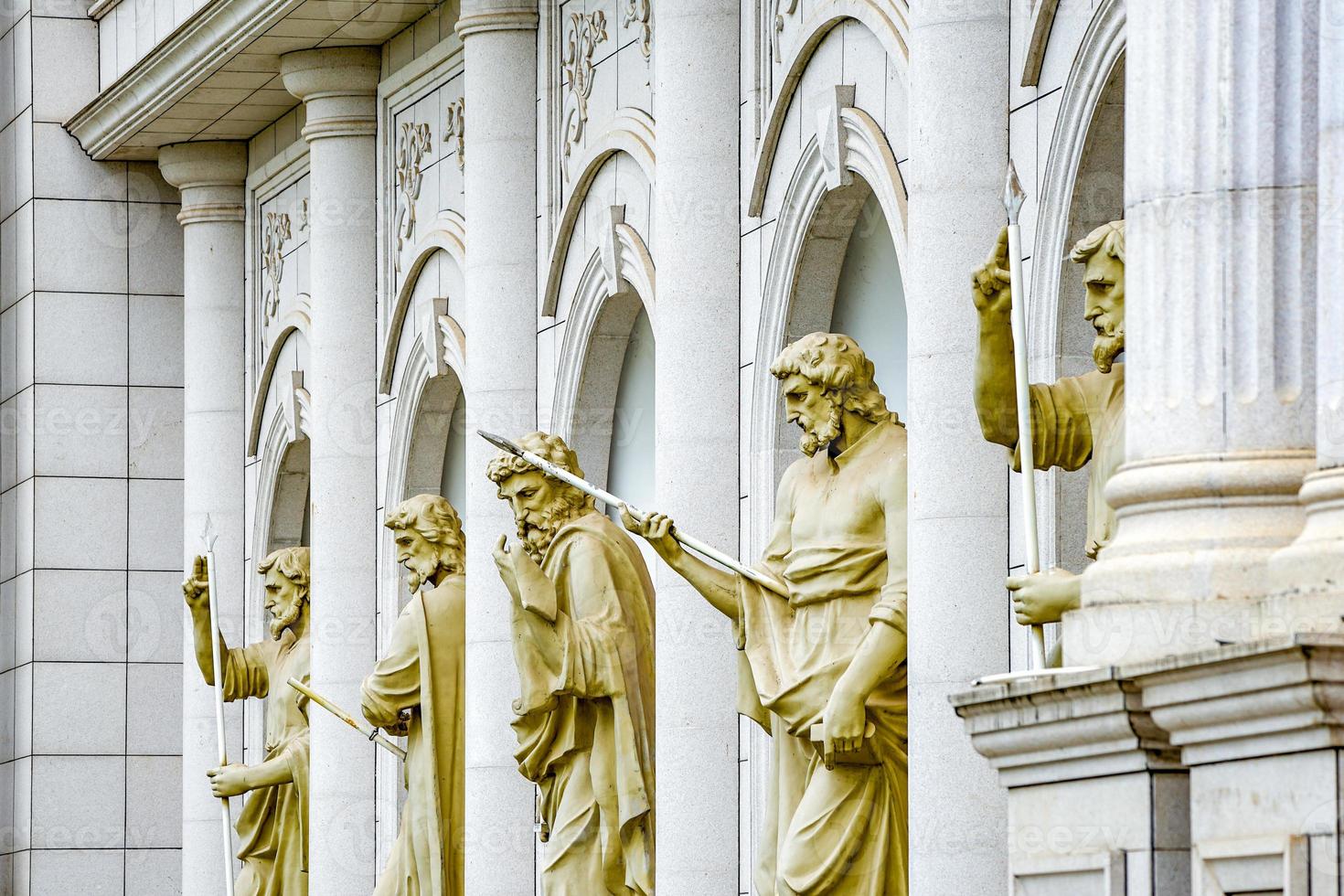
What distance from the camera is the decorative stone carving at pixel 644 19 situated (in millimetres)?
14930

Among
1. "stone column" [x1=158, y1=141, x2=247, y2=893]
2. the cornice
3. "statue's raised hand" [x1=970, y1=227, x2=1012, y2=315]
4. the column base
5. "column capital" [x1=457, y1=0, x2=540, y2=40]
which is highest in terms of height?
the cornice

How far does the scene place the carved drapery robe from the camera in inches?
351

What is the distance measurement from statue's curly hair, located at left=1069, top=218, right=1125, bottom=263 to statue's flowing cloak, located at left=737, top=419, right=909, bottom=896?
8.06 feet

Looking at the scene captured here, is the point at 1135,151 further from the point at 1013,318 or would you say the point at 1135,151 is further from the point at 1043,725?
the point at 1043,725

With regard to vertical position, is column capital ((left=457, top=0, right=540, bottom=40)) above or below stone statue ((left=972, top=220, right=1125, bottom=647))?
above

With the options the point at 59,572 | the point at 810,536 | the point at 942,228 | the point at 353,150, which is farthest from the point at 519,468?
the point at 59,572

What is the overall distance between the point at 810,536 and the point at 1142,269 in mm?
3896

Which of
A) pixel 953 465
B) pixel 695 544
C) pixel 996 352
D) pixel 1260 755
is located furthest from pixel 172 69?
pixel 1260 755

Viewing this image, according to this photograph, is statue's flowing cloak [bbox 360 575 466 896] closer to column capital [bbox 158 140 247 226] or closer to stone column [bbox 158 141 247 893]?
stone column [bbox 158 141 247 893]

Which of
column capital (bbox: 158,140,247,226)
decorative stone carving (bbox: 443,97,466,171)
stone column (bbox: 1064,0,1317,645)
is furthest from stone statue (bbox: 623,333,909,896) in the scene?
column capital (bbox: 158,140,247,226)

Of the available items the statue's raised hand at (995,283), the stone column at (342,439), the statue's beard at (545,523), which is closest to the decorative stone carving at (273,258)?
the stone column at (342,439)

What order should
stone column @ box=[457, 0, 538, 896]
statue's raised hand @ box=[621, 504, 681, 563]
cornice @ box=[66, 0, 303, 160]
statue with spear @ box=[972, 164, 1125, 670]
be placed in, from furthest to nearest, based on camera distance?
cornice @ box=[66, 0, 303, 160] < stone column @ box=[457, 0, 538, 896] < statue's raised hand @ box=[621, 504, 681, 563] < statue with spear @ box=[972, 164, 1125, 670]

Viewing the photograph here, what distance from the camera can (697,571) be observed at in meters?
11.6

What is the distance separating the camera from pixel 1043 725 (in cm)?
694
